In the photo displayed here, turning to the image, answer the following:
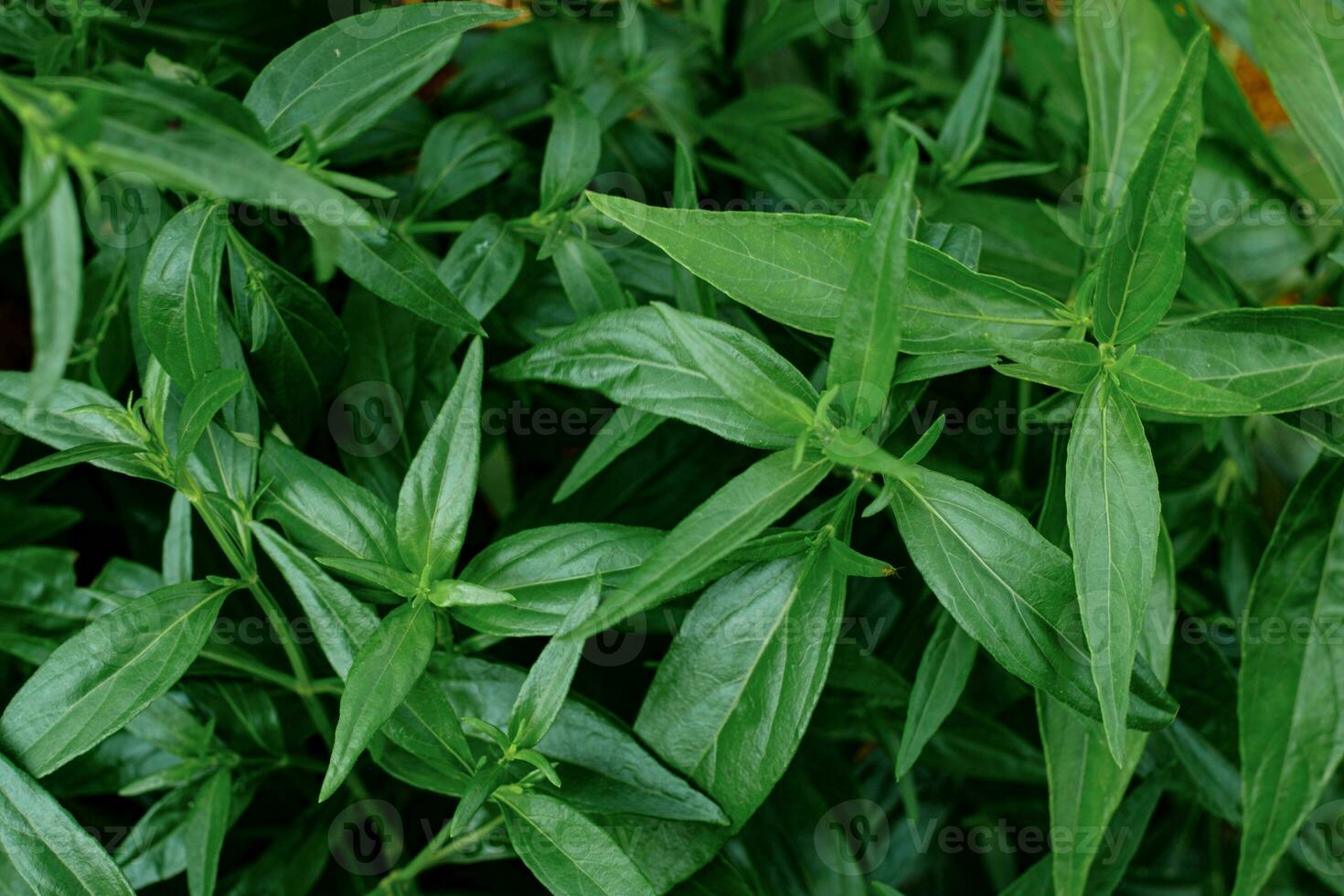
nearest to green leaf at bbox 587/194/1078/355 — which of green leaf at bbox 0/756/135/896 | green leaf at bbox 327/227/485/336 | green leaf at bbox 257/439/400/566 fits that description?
green leaf at bbox 327/227/485/336

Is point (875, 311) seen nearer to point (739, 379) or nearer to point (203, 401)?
point (739, 379)

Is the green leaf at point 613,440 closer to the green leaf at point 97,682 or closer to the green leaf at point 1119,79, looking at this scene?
the green leaf at point 97,682

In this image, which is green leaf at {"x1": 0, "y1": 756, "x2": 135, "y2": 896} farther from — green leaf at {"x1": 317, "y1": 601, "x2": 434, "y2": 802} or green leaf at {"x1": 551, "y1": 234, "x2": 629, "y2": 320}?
green leaf at {"x1": 551, "y1": 234, "x2": 629, "y2": 320}

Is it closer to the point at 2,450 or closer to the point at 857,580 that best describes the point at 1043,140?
the point at 857,580

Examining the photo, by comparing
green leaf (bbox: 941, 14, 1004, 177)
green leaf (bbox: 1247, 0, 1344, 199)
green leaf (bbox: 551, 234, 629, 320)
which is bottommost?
green leaf (bbox: 551, 234, 629, 320)

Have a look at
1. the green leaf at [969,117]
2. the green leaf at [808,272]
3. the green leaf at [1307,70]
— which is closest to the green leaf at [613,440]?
the green leaf at [808,272]
